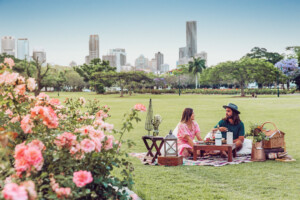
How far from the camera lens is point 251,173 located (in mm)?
6988

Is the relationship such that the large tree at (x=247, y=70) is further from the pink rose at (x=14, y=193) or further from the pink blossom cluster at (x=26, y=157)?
the pink rose at (x=14, y=193)

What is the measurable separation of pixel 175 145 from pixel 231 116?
2093 millimetres

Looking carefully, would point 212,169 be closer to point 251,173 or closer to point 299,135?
point 251,173

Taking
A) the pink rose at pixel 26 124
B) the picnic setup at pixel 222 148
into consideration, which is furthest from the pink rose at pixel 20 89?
the picnic setup at pixel 222 148

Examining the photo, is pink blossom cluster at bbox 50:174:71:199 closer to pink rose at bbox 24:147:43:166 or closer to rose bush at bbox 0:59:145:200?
rose bush at bbox 0:59:145:200

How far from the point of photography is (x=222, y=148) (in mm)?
7938

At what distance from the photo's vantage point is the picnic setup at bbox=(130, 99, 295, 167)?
25.3 ft

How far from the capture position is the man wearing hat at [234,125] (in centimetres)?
877

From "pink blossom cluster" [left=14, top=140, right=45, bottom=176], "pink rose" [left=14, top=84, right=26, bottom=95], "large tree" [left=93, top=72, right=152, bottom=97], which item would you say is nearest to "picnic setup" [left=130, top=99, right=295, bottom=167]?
"pink rose" [left=14, top=84, right=26, bottom=95]

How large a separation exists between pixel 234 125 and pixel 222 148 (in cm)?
115

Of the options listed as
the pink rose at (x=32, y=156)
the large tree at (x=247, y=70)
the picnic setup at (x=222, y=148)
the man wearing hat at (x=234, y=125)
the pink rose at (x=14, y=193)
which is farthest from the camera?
the large tree at (x=247, y=70)

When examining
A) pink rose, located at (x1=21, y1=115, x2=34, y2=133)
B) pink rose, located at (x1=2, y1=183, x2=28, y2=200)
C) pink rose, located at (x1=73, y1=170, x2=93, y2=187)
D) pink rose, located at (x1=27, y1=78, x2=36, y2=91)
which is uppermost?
pink rose, located at (x1=27, y1=78, x2=36, y2=91)

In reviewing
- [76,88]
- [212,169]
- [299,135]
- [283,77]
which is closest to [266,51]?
[283,77]

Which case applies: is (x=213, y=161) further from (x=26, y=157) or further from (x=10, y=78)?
(x=26, y=157)
